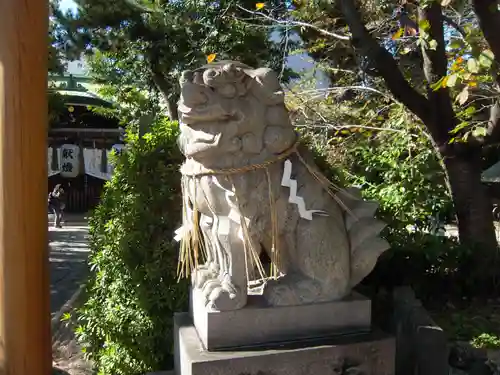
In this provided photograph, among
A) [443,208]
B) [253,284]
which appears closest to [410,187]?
[443,208]

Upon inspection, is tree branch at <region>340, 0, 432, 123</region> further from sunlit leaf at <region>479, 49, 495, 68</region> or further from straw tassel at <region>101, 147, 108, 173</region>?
straw tassel at <region>101, 147, 108, 173</region>

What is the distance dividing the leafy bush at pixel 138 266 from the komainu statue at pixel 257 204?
82cm

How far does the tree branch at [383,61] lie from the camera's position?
3.84 m

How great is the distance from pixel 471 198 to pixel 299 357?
2.99 m

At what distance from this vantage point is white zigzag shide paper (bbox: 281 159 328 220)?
2.01 m

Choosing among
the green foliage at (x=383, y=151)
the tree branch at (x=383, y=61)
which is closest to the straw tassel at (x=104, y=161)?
the green foliage at (x=383, y=151)

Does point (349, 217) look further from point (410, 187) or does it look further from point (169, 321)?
point (410, 187)

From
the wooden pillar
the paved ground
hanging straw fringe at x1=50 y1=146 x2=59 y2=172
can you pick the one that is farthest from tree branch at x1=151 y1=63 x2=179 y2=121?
the wooden pillar

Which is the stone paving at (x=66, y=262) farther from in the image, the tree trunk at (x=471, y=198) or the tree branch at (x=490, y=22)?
the tree branch at (x=490, y=22)

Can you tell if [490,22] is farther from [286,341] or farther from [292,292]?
[286,341]

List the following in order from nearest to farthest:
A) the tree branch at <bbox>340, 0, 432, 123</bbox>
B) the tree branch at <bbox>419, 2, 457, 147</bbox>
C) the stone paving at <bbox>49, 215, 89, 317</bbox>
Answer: the tree branch at <bbox>340, 0, 432, 123</bbox>
the tree branch at <bbox>419, 2, 457, 147</bbox>
the stone paving at <bbox>49, 215, 89, 317</bbox>

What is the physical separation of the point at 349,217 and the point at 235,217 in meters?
0.52

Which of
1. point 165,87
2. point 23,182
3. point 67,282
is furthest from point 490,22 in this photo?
point 165,87

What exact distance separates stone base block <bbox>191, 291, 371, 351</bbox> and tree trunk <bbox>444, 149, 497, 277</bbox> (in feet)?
8.37
